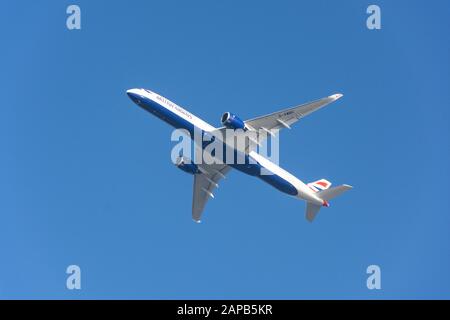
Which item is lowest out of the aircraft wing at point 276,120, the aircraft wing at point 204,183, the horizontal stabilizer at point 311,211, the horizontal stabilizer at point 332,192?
the horizontal stabilizer at point 311,211

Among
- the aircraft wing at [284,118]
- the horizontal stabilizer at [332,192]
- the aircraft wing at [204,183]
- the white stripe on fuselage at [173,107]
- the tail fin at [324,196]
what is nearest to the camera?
the aircraft wing at [284,118]

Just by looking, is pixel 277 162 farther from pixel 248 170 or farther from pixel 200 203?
pixel 200 203

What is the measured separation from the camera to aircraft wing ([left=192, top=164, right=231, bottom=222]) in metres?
77.2

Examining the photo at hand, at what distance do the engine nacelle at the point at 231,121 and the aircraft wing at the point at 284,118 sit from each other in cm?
203

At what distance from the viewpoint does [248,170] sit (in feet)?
229

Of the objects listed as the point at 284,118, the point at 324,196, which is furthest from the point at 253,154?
the point at 324,196

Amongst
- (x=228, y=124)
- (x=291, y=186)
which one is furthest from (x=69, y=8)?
(x=291, y=186)

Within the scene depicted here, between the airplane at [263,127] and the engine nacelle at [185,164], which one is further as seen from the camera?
the engine nacelle at [185,164]

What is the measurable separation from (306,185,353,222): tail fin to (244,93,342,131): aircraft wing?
8.00 meters

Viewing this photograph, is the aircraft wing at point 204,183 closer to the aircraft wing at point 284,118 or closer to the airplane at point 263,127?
the airplane at point 263,127

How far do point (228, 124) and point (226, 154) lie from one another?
167 inches

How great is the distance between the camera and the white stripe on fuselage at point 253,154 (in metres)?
68.3

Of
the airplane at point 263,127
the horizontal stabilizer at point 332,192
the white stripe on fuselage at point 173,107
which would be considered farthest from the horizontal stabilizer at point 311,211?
the white stripe on fuselage at point 173,107
